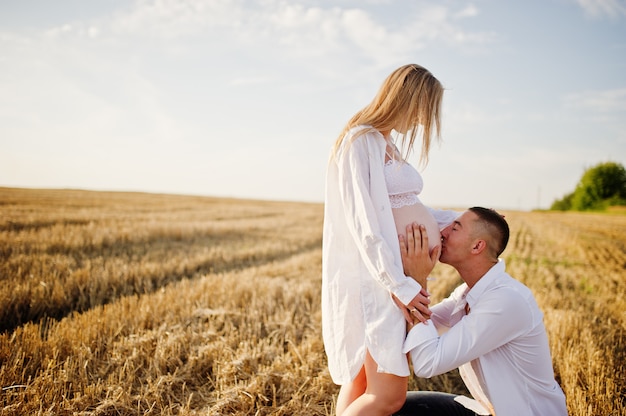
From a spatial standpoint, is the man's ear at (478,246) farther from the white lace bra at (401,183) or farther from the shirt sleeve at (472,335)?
the white lace bra at (401,183)

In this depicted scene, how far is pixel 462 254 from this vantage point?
232 cm

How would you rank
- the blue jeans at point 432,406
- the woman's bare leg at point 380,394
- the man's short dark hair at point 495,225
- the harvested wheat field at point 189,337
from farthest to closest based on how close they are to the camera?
the harvested wheat field at point 189,337 < the blue jeans at point 432,406 < the man's short dark hair at point 495,225 < the woman's bare leg at point 380,394

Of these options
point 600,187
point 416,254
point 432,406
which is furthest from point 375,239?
point 600,187

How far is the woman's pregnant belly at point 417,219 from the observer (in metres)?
2.18

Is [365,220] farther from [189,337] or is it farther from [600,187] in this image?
[600,187]

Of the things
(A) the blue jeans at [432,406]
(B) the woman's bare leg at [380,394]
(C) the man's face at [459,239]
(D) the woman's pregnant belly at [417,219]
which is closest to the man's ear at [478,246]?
(C) the man's face at [459,239]

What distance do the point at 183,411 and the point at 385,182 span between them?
241 centimetres

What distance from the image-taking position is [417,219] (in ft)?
7.29

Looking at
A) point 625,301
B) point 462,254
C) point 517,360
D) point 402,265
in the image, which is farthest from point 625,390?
point 625,301

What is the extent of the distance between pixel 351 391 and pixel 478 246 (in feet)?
3.91

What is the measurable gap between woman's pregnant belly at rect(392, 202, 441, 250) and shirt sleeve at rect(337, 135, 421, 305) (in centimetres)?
22

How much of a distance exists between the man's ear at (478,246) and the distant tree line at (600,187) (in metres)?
83.2

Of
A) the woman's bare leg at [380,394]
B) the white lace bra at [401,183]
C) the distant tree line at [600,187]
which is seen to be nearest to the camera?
the woman's bare leg at [380,394]

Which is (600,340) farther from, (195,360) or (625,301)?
(195,360)
